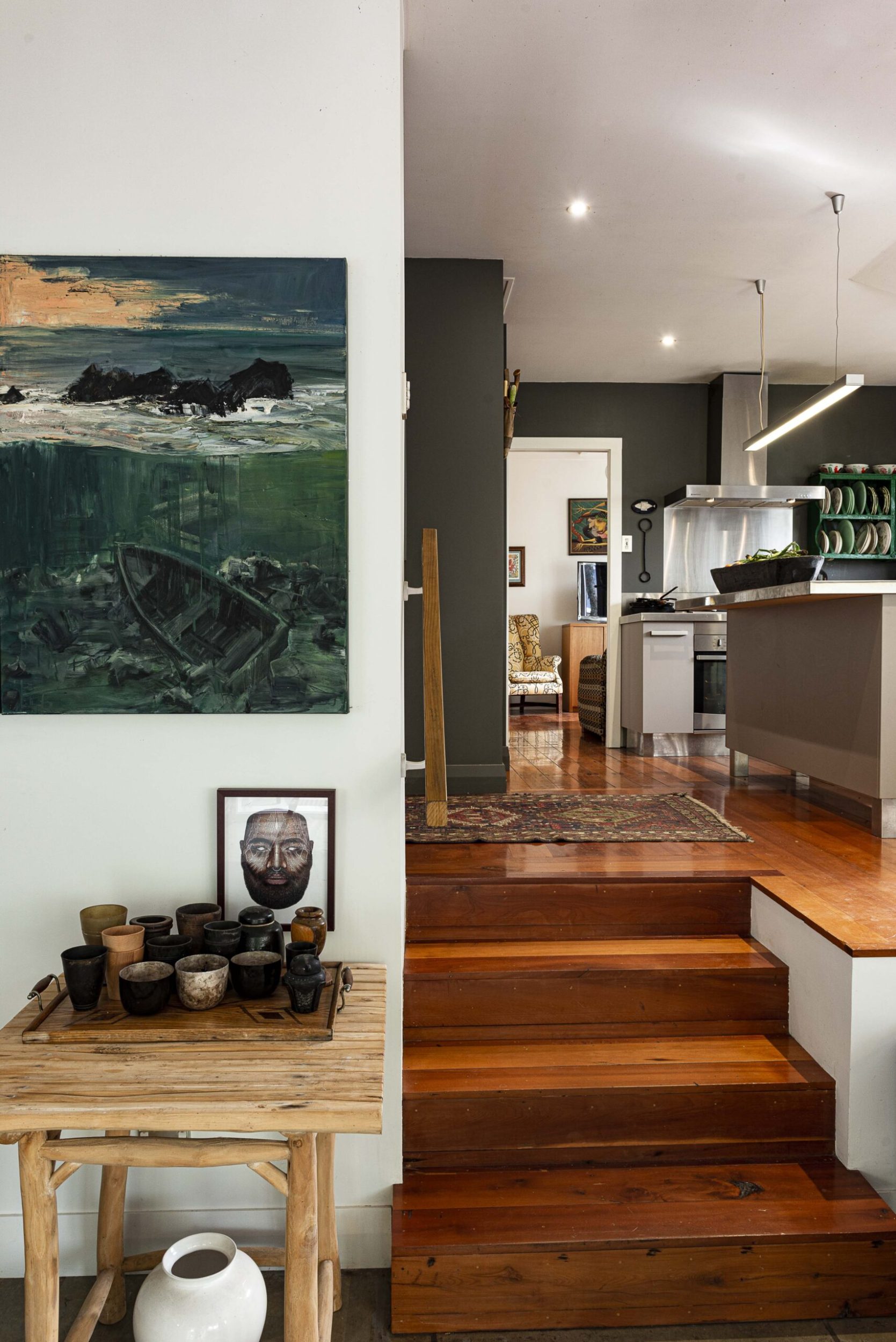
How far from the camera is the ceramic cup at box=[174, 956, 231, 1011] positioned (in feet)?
5.19

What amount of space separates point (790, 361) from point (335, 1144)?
6091 mm

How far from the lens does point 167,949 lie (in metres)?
1.64

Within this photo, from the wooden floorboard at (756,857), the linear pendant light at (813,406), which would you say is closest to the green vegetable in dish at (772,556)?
the linear pendant light at (813,406)

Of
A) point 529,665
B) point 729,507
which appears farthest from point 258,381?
point 529,665

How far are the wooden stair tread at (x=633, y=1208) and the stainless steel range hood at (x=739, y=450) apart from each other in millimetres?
5018

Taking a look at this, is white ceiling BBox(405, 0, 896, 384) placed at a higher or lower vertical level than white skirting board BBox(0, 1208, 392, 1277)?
higher

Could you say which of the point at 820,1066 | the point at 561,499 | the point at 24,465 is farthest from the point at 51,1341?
the point at 561,499

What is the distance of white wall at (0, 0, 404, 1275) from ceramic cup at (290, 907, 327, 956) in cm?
15

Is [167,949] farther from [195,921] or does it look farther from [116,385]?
[116,385]

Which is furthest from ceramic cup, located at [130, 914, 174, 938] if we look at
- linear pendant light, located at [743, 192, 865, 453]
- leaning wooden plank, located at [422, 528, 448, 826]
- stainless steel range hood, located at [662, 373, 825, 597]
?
stainless steel range hood, located at [662, 373, 825, 597]

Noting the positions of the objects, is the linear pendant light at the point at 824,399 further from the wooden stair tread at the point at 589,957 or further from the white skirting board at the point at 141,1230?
the white skirting board at the point at 141,1230

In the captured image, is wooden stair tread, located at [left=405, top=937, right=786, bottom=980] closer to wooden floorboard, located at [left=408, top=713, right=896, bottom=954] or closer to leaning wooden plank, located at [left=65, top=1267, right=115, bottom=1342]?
wooden floorboard, located at [left=408, top=713, right=896, bottom=954]

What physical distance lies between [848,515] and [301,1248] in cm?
648

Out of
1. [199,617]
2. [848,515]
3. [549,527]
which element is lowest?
[199,617]
